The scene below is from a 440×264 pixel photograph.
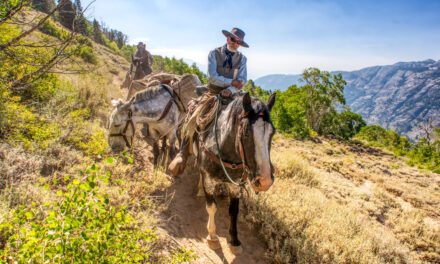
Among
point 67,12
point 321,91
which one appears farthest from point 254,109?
point 321,91

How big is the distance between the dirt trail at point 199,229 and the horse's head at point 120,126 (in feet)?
2.88

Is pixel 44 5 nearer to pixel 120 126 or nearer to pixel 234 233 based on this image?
pixel 120 126

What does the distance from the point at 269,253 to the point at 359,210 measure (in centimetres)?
374

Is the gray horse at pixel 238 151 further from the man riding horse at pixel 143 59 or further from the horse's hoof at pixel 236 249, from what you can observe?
the man riding horse at pixel 143 59

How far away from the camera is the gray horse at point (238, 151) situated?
2129 mm

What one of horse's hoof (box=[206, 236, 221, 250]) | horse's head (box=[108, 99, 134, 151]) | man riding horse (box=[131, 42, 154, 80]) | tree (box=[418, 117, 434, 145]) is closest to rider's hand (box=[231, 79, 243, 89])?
horse's head (box=[108, 99, 134, 151])

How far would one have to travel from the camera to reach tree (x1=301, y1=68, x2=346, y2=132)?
88.4ft

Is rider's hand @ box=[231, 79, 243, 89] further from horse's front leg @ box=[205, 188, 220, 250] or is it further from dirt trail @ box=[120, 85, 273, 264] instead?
dirt trail @ box=[120, 85, 273, 264]

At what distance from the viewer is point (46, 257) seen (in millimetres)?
1328

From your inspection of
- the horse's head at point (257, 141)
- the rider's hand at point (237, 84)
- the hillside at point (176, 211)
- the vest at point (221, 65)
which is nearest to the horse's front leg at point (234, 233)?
the hillside at point (176, 211)

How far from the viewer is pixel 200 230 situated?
3.68 meters

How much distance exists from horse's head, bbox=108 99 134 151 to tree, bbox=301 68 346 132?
28376mm

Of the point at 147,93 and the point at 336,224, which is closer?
the point at 336,224

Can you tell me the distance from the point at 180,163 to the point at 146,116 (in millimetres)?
1696
